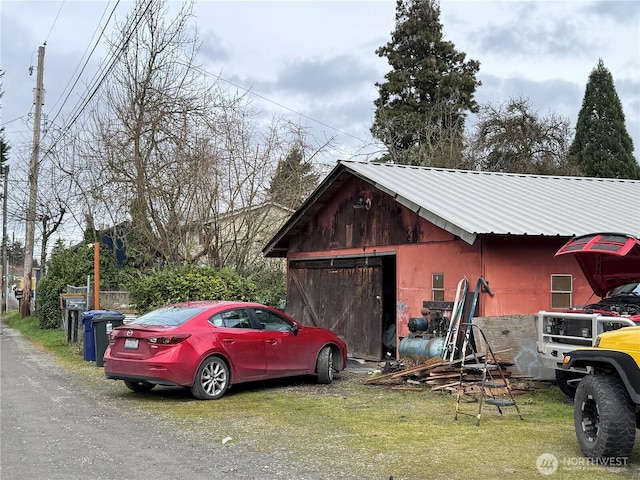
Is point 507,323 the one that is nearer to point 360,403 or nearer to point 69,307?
point 360,403

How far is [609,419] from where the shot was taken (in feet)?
21.9

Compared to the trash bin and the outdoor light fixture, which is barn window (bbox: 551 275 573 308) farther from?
the trash bin

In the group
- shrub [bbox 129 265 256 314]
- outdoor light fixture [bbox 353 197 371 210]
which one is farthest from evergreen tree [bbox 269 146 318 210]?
outdoor light fixture [bbox 353 197 371 210]

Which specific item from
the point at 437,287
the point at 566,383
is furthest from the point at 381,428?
the point at 437,287

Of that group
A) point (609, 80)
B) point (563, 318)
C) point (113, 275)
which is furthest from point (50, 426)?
point (609, 80)

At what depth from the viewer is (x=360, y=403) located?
34.8ft

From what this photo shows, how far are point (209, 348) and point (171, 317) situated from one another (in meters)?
0.88

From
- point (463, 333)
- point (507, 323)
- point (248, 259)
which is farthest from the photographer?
point (248, 259)

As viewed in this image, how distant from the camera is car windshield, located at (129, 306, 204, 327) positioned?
1091cm

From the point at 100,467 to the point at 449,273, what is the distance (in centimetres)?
850

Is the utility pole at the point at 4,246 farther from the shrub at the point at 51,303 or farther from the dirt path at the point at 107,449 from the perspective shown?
the dirt path at the point at 107,449

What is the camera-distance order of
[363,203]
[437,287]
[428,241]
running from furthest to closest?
[363,203] < [428,241] < [437,287]

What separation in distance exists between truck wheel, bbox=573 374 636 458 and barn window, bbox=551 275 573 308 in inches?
268

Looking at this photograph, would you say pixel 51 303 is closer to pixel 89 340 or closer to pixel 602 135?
pixel 89 340
